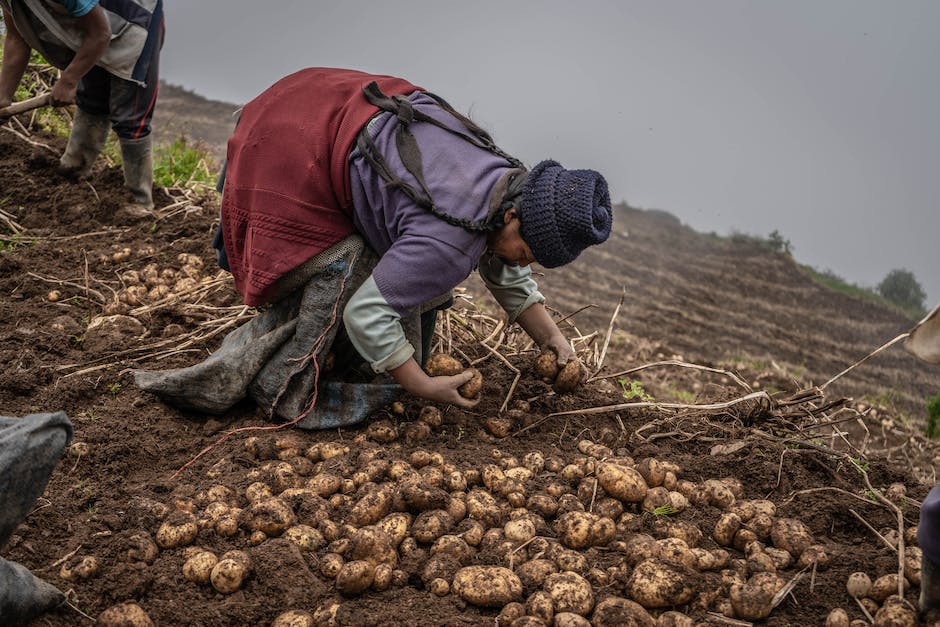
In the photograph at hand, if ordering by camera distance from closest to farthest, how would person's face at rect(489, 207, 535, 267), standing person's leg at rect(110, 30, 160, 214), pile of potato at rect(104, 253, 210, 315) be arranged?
1. person's face at rect(489, 207, 535, 267)
2. pile of potato at rect(104, 253, 210, 315)
3. standing person's leg at rect(110, 30, 160, 214)

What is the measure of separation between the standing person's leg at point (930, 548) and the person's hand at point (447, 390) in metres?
1.39

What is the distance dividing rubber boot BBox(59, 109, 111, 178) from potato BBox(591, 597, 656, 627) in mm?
4058

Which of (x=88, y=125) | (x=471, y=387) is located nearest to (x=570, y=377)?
(x=471, y=387)

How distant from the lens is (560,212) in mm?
2217

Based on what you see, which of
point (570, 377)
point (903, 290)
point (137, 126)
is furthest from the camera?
point (903, 290)

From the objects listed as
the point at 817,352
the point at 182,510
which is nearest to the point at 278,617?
the point at 182,510

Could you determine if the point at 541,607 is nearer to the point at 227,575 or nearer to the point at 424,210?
the point at 227,575

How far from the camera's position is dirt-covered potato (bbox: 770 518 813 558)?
2.00 meters

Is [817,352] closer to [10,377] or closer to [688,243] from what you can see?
[688,243]

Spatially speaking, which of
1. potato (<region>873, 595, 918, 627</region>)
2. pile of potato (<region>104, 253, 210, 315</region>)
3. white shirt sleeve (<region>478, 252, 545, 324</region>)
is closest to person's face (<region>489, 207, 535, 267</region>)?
white shirt sleeve (<region>478, 252, 545, 324</region>)

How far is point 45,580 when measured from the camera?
67.7 inches

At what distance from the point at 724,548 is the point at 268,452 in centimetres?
142

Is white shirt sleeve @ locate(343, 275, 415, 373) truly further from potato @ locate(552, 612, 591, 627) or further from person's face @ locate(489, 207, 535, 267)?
potato @ locate(552, 612, 591, 627)

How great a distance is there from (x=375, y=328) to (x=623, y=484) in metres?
0.88
